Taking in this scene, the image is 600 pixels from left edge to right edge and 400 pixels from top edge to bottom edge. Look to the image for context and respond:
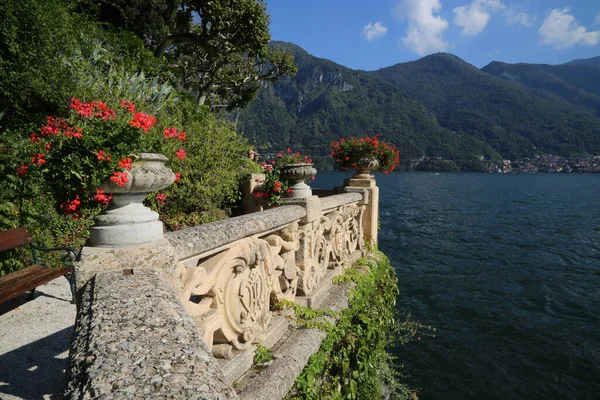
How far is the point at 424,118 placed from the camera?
162 metres

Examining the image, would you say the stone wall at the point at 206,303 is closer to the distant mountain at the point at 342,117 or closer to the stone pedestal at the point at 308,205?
the stone pedestal at the point at 308,205

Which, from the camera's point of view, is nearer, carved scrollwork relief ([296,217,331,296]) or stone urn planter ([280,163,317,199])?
carved scrollwork relief ([296,217,331,296])

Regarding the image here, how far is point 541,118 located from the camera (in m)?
150

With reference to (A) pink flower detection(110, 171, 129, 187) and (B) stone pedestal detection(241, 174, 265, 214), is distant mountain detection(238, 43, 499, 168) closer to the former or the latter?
(B) stone pedestal detection(241, 174, 265, 214)

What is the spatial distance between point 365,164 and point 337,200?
194cm

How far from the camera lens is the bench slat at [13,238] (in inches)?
173

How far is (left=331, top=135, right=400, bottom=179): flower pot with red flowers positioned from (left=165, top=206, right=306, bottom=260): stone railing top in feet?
11.8

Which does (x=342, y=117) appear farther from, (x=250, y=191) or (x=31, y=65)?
(x=31, y=65)

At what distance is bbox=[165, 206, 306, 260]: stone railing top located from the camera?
2049 millimetres

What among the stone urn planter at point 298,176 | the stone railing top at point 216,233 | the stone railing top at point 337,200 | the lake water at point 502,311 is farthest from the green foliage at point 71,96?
the lake water at point 502,311

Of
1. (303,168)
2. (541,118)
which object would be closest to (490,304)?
(303,168)

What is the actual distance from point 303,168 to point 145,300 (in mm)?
3196

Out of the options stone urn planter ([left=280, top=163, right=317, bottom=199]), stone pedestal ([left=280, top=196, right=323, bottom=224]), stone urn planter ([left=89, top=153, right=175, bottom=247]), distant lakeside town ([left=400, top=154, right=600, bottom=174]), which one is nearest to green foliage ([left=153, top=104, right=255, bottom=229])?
stone urn planter ([left=280, top=163, right=317, bottom=199])

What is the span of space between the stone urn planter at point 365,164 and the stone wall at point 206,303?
1737 millimetres
